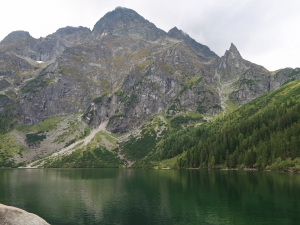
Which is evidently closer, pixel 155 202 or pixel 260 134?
pixel 155 202

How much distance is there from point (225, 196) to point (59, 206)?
43.1 metres

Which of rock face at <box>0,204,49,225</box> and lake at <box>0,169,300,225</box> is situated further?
lake at <box>0,169,300,225</box>

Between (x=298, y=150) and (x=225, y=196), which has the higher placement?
(x=298, y=150)

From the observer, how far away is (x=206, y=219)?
47.7 m

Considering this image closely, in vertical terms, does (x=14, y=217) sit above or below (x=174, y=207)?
above

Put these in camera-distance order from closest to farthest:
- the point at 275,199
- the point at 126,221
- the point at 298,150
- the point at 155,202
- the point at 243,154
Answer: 1. the point at 126,221
2. the point at 275,199
3. the point at 155,202
4. the point at 298,150
5. the point at 243,154

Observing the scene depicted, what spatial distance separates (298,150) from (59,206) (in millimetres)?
123519

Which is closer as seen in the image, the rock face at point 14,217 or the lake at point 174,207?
the rock face at point 14,217

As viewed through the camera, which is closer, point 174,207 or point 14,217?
point 14,217

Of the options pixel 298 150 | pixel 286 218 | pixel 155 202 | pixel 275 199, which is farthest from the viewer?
pixel 298 150

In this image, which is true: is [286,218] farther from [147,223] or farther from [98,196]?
[98,196]

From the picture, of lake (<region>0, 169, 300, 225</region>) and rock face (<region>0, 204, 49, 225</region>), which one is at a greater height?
rock face (<region>0, 204, 49, 225</region>)

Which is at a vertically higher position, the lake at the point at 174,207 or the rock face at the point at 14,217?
the rock face at the point at 14,217

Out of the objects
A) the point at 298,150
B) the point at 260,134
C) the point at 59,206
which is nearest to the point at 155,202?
the point at 59,206
